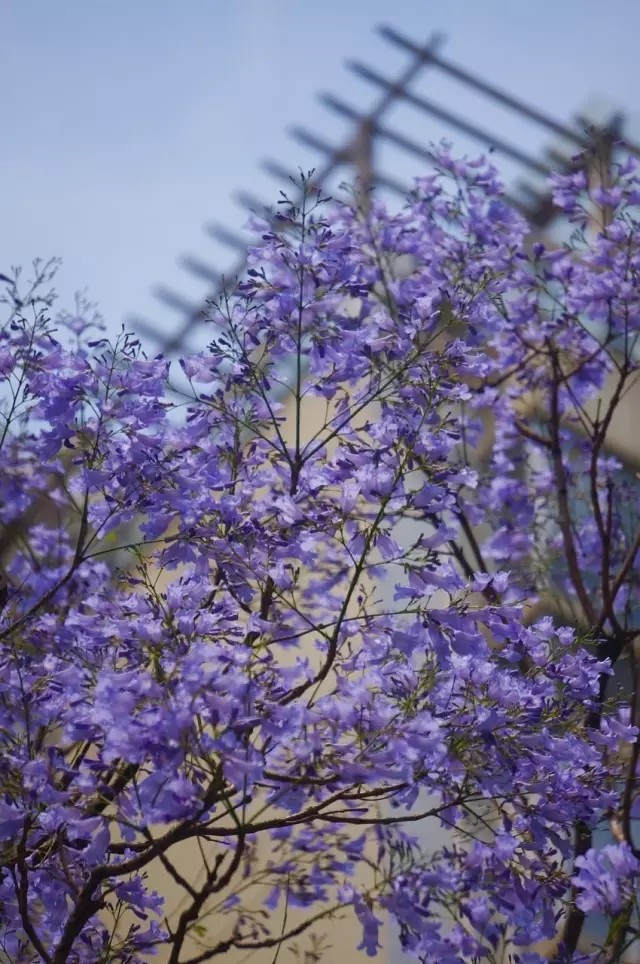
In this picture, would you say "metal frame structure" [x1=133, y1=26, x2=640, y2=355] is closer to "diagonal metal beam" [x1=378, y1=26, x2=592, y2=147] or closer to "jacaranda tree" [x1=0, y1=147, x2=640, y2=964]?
"diagonal metal beam" [x1=378, y1=26, x2=592, y2=147]

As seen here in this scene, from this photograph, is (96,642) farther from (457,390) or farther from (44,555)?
(44,555)

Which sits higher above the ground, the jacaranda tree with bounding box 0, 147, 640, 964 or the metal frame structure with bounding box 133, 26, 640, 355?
the metal frame structure with bounding box 133, 26, 640, 355

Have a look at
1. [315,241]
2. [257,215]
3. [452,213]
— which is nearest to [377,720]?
[315,241]

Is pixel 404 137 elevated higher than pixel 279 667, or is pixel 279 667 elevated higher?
pixel 404 137

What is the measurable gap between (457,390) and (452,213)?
1.54 metres

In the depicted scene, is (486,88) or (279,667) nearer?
(279,667)

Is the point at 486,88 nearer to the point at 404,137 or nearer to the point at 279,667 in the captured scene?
the point at 404,137

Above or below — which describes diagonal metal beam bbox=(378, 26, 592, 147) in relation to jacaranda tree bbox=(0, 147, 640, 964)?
above

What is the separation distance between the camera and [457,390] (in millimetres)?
2219

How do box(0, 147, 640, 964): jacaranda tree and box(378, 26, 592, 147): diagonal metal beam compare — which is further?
box(378, 26, 592, 147): diagonal metal beam

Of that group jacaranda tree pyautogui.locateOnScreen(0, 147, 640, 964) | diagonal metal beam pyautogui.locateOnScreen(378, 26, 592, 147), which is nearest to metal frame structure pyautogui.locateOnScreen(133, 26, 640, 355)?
diagonal metal beam pyautogui.locateOnScreen(378, 26, 592, 147)

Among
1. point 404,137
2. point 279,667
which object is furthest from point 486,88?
point 279,667

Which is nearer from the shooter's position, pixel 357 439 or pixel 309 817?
pixel 309 817

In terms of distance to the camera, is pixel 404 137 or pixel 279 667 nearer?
pixel 279 667
